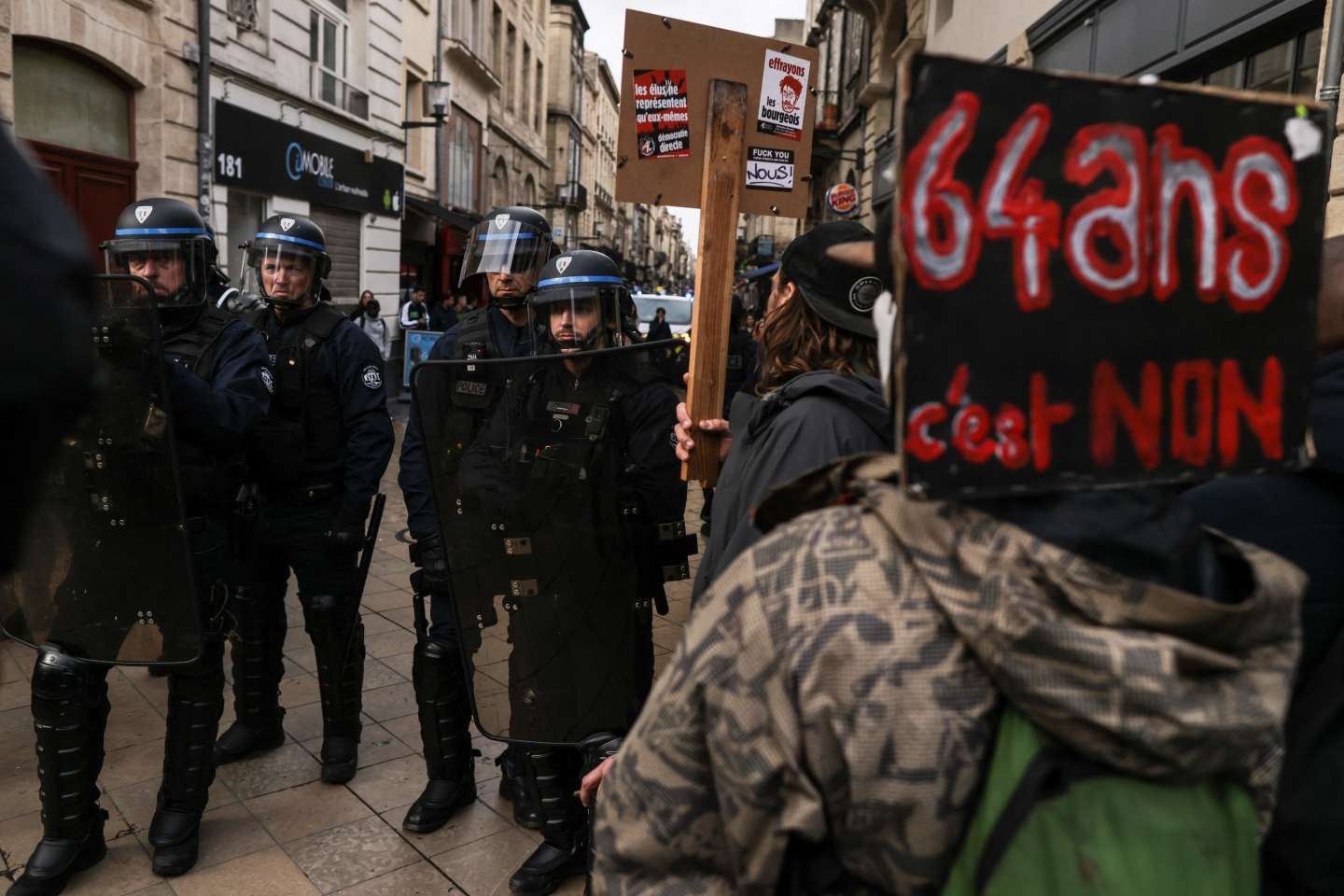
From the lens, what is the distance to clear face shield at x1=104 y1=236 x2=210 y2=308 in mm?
3348

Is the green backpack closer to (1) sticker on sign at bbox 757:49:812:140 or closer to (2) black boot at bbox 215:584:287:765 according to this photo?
(1) sticker on sign at bbox 757:49:812:140

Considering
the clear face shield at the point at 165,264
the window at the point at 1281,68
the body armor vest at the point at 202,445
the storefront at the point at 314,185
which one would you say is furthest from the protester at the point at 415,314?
the body armor vest at the point at 202,445

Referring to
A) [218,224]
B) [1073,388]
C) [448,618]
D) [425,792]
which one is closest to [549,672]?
[448,618]

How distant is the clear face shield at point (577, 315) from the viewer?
331 centimetres

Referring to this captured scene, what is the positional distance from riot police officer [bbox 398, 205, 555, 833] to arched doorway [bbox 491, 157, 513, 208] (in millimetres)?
26063

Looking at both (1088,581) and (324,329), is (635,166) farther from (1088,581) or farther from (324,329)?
(1088,581)

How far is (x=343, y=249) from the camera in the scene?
16578 millimetres

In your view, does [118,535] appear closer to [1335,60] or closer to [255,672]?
[255,672]

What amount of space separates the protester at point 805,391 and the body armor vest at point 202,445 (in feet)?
5.45

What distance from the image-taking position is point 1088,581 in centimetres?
95

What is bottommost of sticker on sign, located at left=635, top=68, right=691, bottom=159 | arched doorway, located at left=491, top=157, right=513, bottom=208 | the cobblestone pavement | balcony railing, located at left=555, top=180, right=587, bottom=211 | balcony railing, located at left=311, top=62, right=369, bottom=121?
the cobblestone pavement

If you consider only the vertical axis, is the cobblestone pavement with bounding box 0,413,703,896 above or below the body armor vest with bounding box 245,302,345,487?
below

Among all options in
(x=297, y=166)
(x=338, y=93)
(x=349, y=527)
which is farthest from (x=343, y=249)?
(x=349, y=527)

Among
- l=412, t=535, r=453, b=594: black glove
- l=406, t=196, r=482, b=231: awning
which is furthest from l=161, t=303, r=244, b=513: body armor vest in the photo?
l=406, t=196, r=482, b=231: awning
